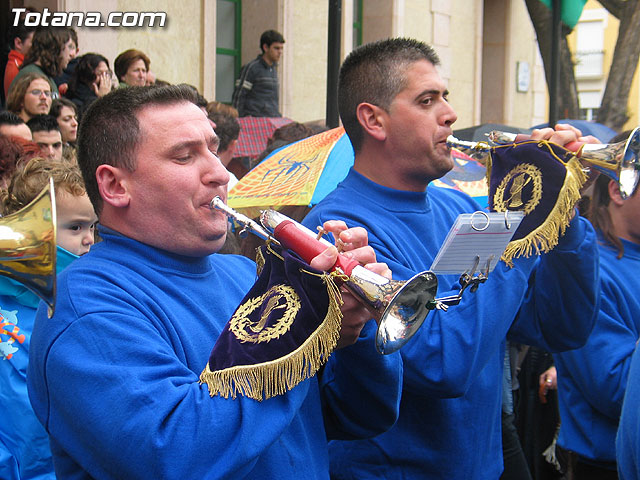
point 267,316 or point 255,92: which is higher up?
point 255,92

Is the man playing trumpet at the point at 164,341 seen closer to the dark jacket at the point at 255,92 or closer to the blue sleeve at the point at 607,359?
the blue sleeve at the point at 607,359

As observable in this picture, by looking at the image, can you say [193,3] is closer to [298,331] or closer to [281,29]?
[281,29]

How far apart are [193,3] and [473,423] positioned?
8.20 m

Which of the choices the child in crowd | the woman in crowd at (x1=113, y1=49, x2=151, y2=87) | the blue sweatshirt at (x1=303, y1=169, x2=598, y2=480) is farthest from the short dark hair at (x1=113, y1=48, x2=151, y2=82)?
the blue sweatshirt at (x1=303, y1=169, x2=598, y2=480)

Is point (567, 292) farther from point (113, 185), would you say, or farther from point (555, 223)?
point (113, 185)

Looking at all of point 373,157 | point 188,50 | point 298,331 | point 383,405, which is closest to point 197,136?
point 298,331

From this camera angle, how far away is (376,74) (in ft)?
10.9

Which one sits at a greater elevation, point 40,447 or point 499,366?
point 499,366

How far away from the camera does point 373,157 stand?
3244 millimetres

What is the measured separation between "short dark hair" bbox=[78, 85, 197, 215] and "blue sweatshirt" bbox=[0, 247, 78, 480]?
0.95m

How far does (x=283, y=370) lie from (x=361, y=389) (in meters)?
0.47

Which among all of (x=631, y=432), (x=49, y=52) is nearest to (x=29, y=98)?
(x=49, y=52)

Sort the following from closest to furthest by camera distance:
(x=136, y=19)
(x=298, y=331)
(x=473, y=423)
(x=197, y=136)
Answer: (x=298, y=331), (x=197, y=136), (x=473, y=423), (x=136, y=19)

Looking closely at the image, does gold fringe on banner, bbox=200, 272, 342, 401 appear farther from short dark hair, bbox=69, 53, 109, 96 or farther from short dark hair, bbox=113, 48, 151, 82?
short dark hair, bbox=113, 48, 151, 82
